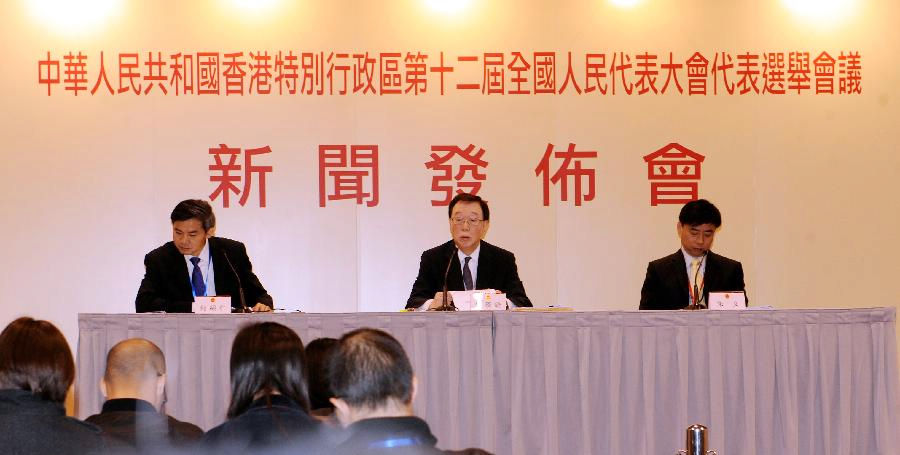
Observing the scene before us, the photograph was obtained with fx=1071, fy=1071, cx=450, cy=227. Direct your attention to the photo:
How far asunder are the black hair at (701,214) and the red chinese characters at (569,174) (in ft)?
3.50

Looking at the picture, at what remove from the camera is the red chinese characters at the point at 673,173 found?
607 cm

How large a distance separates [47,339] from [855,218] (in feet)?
16.4

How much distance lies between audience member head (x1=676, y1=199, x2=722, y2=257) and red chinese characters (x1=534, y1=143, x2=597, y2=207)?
999 mm

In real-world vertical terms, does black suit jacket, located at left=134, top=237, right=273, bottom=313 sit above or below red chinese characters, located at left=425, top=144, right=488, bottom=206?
below

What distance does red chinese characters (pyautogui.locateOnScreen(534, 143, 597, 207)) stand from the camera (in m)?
6.03

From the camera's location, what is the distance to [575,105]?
6.05m

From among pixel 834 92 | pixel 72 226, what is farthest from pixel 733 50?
pixel 72 226

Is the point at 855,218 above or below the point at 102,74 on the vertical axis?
below

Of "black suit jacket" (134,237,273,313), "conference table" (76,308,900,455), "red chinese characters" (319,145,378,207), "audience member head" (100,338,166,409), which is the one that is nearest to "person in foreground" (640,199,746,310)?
"conference table" (76,308,900,455)

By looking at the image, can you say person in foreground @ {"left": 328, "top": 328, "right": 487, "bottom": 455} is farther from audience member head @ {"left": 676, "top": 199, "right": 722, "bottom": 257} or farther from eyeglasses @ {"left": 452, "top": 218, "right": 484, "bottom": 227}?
audience member head @ {"left": 676, "top": 199, "right": 722, "bottom": 257}

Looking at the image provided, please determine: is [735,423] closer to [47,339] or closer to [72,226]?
[47,339]

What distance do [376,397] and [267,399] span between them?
1.16 feet

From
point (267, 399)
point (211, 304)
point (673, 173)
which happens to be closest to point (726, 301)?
point (673, 173)

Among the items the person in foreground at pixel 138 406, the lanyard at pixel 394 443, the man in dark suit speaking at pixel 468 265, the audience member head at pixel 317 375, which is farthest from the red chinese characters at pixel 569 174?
the lanyard at pixel 394 443
